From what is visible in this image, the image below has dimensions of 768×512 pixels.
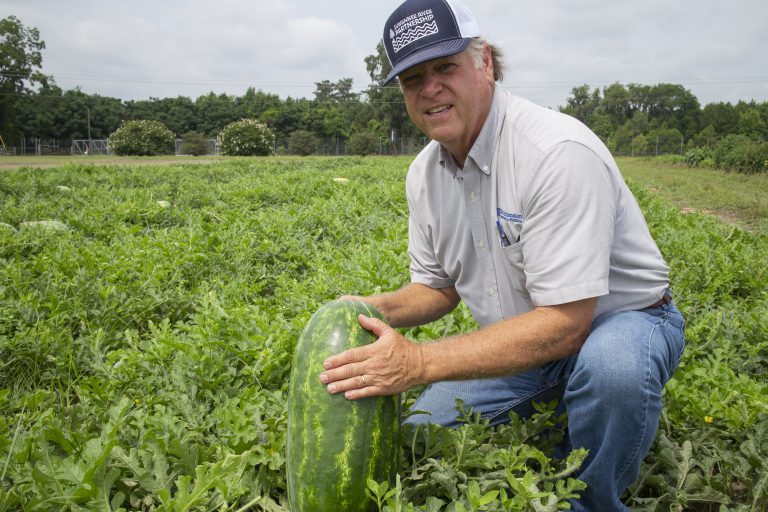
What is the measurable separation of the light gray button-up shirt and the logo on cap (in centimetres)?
45

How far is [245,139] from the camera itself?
52375 mm

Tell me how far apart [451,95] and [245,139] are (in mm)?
52267

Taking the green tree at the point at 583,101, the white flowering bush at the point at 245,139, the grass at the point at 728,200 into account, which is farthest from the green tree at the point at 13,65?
the green tree at the point at 583,101

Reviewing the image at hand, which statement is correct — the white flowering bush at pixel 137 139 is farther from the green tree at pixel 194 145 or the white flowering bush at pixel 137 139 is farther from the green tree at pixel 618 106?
the green tree at pixel 618 106

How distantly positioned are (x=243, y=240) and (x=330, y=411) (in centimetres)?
441

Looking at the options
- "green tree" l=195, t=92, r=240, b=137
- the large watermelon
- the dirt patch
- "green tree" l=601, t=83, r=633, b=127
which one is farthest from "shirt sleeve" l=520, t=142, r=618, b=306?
"green tree" l=601, t=83, r=633, b=127

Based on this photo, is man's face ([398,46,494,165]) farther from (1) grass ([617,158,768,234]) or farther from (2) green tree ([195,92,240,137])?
(2) green tree ([195,92,240,137])

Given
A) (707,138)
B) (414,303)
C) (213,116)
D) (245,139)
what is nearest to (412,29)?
(414,303)

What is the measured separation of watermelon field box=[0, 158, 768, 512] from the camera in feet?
6.98

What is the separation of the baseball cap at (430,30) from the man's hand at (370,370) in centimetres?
120

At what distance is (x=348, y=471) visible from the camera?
80.7 inches

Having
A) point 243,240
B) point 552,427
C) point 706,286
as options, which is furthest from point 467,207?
point 243,240

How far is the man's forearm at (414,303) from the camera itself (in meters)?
2.88

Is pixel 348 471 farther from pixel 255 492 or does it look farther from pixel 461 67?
pixel 461 67
